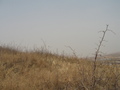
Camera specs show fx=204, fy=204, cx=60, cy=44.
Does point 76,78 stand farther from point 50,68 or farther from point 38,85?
point 50,68

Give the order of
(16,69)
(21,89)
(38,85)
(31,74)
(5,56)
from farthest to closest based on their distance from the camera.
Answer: (5,56), (16,69), (31,74), (38,85), (21,89)

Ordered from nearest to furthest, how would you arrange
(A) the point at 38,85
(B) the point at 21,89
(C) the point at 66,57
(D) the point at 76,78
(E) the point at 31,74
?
1. (B) the point at 21,89
2. (A) the point at 38,85
3. (D) the point at 76,78
4. (E) the point at 31,74
5. (C) the point at 66,57

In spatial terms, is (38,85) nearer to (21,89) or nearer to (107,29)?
(21,89)

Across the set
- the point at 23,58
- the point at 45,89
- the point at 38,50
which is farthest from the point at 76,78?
the point at 38,50

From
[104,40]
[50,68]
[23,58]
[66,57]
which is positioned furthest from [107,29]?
[66,57]

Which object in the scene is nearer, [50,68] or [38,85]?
[38,85]

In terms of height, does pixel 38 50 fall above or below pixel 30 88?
above

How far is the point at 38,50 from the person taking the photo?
10266mm

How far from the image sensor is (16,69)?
7176mm

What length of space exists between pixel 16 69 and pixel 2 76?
1.02 metres

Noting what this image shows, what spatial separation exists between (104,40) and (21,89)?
237cm

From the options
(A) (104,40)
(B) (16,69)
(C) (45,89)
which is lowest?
(C) (45,89)

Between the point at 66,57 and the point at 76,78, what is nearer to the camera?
the point at 76,78

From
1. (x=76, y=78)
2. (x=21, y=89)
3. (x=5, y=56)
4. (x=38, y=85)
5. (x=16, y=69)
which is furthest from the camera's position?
(x=5, y=56)
